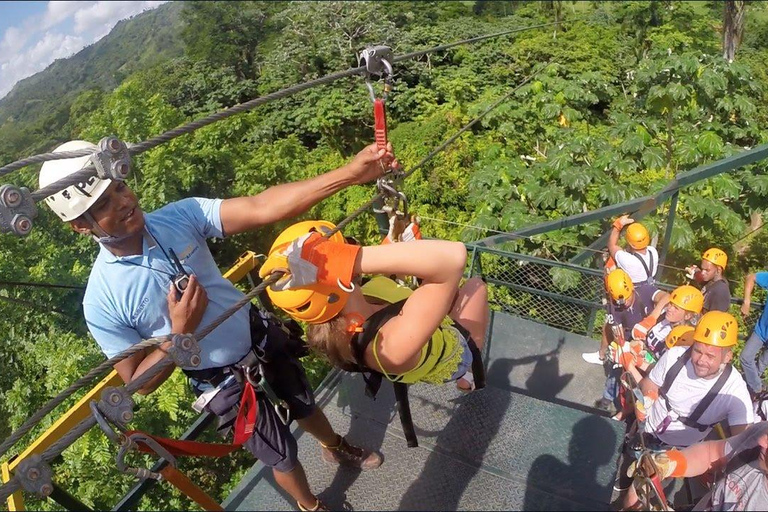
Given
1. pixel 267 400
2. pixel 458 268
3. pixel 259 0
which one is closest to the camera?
pixel 458 268

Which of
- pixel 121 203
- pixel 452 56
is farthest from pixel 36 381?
pixel 452 56

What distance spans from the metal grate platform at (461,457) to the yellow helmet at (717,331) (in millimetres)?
633

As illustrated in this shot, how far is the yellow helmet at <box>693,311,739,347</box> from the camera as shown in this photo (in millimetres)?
2645

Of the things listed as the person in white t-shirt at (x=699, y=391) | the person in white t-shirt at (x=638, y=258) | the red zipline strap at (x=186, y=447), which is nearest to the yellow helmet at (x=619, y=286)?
the person in white t-shirt at (x=638, y=258)

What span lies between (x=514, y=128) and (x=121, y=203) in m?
8.37

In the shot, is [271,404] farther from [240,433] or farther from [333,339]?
[333,339]

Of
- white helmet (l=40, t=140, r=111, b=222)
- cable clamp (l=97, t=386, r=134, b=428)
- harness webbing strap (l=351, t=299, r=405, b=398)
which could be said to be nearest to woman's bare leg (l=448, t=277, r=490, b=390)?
harness webbing strap (l=351, t=299, r=405, b=398)

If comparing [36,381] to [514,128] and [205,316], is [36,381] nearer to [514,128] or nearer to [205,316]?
[205,316]

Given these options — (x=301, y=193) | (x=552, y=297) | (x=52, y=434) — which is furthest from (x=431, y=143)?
(x=52, y=434)

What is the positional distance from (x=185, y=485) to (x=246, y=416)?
32 centimetres

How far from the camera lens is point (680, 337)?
316cm

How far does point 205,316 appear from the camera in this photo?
2.12m

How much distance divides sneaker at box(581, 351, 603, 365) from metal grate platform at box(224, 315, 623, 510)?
1.55m

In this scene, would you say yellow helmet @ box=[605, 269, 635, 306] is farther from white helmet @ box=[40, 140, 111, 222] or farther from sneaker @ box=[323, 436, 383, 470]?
white helmet @ box=[40, 140, 111, 222]
